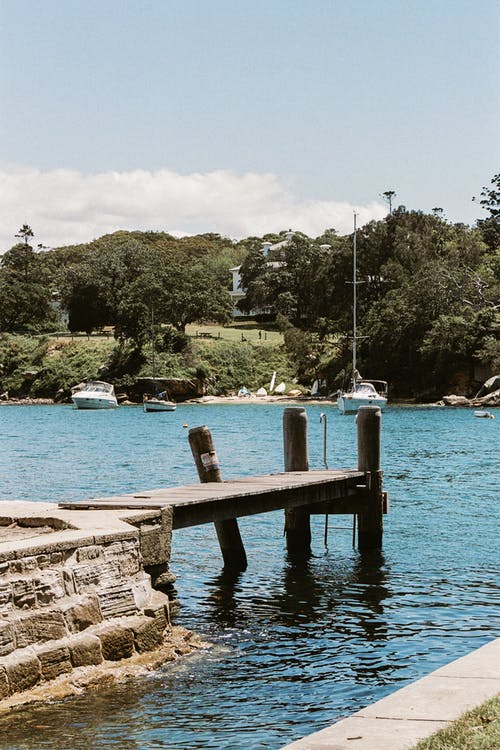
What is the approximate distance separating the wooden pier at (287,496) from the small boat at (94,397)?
75273 millimetres

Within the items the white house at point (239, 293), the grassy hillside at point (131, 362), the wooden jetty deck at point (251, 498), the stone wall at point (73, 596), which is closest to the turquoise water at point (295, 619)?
the stone wall at point (73, 596)

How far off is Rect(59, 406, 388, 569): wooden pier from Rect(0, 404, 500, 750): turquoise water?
0.51m

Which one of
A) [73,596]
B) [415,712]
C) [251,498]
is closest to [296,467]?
[251,498]

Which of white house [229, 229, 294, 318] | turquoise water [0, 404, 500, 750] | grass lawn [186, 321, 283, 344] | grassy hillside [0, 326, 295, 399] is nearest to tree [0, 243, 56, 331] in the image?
grassy hillside [0, 326, 295, 399]

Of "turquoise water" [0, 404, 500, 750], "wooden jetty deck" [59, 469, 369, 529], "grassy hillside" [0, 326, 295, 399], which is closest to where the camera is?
"turquoise water" [0, 404, 500, 750]

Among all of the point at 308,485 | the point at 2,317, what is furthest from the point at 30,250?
the point at 308,485

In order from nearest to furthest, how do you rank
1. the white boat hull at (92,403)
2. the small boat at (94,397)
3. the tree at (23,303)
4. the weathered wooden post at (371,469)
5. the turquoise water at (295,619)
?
the turquoise water at (295,619), the weathered wooden post at (371,469), the small boat at (94,397), the white boat hull at (92,403), the tree at (23,303)

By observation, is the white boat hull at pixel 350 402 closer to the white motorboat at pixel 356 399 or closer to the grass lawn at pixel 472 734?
the white motorboat at pixel 356 399

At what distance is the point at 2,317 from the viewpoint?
135750 mm

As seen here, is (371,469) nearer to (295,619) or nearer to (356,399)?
(295,619)

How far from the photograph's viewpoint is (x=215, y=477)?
56.3 ft

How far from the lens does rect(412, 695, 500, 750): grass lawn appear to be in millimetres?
6270

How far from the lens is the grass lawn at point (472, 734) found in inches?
247

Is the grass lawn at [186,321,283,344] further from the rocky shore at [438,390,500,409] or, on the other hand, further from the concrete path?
the concrete path
